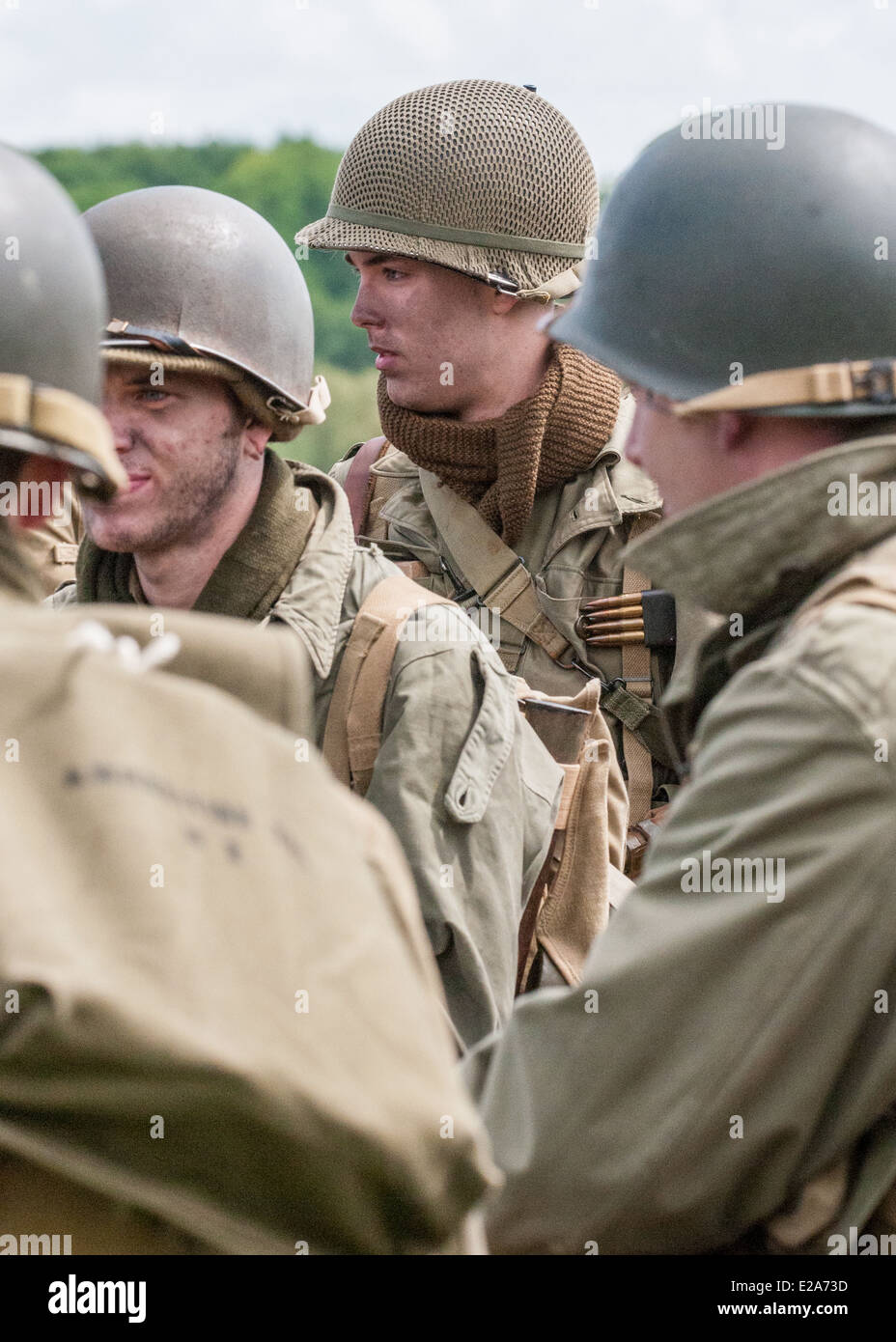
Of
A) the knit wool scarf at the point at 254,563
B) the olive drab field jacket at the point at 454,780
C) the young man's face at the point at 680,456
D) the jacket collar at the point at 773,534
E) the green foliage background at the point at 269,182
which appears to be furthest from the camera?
the green foliage background at the point at 269,182

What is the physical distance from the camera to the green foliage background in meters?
53.0

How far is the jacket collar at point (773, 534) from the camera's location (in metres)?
2.62

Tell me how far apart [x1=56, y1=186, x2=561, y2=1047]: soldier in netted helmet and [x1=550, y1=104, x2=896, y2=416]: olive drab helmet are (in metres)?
1.30

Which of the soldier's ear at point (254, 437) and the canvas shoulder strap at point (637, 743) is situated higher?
the soldier's ear at point (254, 437)

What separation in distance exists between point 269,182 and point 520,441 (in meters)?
59.8

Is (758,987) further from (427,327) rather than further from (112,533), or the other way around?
(427,327)

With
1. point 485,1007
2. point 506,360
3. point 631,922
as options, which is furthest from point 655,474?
point 506,360

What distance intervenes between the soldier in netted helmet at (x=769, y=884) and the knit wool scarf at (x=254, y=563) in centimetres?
165

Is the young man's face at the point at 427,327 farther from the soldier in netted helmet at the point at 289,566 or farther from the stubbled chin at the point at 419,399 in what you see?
the soldier in netted helmet at the point at 289,566

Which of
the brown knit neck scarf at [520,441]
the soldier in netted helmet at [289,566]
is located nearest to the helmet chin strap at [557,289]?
the brown knit neck scarf at [520,441]

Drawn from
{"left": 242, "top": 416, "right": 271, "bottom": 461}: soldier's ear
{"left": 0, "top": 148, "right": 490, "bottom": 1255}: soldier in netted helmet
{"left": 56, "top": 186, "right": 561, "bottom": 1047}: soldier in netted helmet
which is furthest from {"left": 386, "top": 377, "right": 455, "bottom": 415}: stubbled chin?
{"left": 0, "top": 148, "right": 490, "bottom": 1255}: soldier in netted helmet

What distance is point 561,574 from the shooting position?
5.67 meters

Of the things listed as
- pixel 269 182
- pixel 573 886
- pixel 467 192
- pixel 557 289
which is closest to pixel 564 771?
pixel 573 886

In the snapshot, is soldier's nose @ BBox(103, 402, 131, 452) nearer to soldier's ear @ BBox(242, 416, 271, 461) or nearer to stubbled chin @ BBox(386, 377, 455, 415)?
soldier's ear @ BBox(242, 416, 271, 461)
